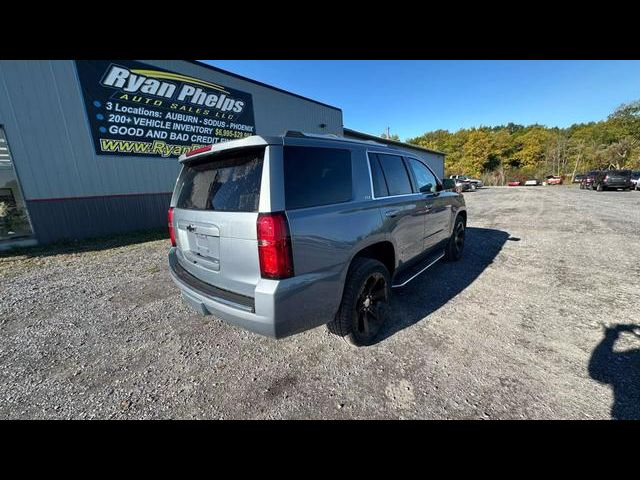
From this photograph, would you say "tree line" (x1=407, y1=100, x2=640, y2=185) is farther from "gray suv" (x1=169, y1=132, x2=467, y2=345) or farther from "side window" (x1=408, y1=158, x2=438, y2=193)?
"gray suv" (x1=169, y1=132, x2=467, y2=345)

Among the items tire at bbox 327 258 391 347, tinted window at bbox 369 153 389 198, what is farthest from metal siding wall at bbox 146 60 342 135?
Result: tire at bbox 327 258 391 347

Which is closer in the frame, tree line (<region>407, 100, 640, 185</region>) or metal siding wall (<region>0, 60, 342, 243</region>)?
metal siding wall (<region>0, 60, 342, 243</region>)

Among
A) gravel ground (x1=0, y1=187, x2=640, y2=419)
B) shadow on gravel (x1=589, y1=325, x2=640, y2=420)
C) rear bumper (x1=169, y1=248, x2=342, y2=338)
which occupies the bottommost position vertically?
shadow on gravel (x1=589, y1=325, x2=640, y2=420)

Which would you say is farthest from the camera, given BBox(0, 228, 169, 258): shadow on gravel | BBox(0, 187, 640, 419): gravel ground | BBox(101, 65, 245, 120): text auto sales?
BBox(101, 65, 245, 120): text auto sales

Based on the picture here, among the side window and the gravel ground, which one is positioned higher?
the side window

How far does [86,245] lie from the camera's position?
7.14 meters

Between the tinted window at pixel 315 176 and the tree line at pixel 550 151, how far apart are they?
189 feet

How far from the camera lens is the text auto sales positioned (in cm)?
808

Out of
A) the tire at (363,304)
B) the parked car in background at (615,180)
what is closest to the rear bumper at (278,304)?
the tire at (363,304)

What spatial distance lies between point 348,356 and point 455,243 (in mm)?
3600

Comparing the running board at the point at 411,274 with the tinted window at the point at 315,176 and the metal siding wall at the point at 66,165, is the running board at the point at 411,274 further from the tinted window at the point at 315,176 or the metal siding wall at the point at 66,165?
the metal siding wall at the point at 66,165

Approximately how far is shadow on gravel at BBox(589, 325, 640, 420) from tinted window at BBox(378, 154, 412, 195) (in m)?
2.41
